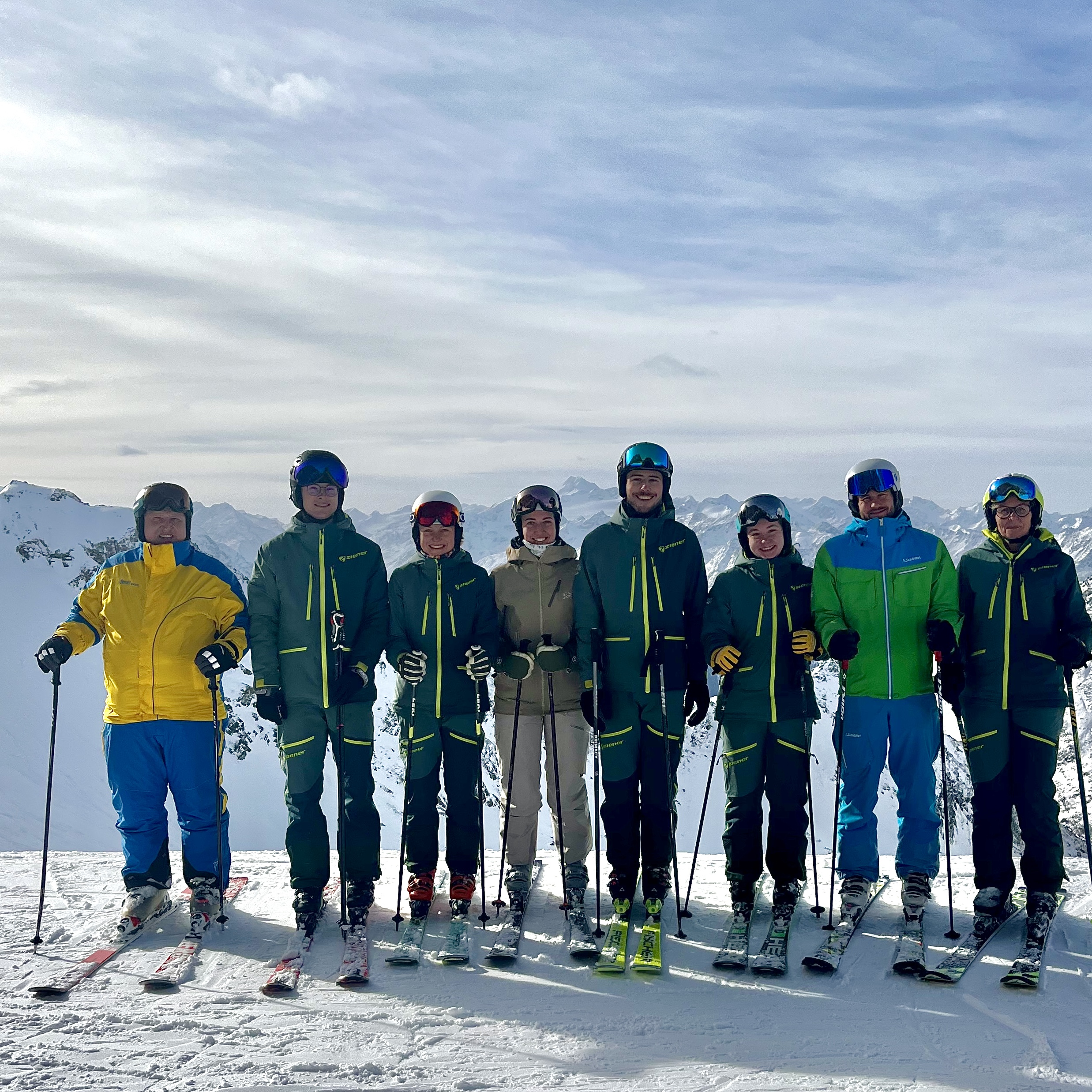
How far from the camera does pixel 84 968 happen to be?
5.26 meters

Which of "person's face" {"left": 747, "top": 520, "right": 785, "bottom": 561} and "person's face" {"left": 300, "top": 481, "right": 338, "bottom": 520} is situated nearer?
"person's face" {"left": 747, "top": 520, "right": 785, "bottom": 561}

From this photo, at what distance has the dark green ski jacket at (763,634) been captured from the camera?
5648mm

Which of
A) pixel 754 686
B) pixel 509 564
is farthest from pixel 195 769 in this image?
pixel 754 686

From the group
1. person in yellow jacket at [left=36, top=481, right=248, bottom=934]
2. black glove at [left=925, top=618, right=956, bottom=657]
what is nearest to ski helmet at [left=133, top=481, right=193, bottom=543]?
person in yellow jacket at [left=36, top=481, right=248, bottom=934]

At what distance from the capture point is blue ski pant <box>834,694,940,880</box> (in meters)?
5.60

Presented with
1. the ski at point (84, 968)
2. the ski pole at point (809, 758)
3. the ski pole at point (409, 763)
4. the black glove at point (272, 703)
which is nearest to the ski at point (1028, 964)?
the ski pole at point (809, 758)

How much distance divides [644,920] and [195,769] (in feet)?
9.42

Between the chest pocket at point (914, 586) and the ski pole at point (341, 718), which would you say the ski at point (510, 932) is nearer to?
the ski pole at point (341, 718)

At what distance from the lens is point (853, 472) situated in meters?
5.91

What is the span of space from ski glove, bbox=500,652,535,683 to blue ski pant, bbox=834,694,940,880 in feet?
6.03

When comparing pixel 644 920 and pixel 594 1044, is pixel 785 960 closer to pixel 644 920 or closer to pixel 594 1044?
pixel 644 920

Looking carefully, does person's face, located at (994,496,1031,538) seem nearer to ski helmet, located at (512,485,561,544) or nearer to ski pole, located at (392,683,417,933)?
ski helmet, located at (512,485,561,544)

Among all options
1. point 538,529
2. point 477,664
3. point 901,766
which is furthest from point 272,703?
point 901,766

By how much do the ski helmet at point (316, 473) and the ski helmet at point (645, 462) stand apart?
172 cm
